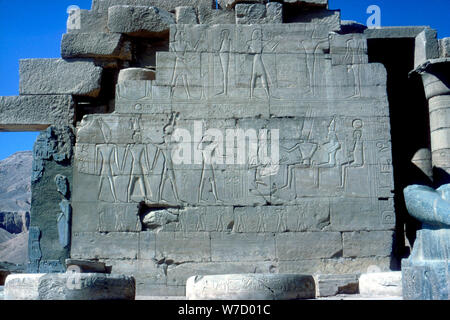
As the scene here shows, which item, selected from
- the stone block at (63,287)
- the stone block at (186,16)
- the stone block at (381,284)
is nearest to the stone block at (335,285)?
the stone block at (381,284)

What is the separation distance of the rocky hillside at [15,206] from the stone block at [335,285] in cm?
1105

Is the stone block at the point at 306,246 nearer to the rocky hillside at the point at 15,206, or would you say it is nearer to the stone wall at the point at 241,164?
the stone wall at the point at 241,164

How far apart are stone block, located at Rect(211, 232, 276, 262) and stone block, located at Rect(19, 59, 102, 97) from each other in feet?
9.77

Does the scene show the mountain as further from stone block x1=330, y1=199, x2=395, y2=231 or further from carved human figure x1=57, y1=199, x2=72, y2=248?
stone block x1=330, y1=199, x2=395, y2=231

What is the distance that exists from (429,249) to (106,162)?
4.46 meters

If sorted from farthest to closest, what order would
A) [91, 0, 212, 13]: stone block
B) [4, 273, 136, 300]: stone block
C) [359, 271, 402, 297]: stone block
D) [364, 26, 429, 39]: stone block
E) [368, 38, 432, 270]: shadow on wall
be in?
[368, 38, 432, 270]: shadow on wall, [364, 26, 429, 39]: stone block, [91, 0, 212, 13]: stone block, [359, 271, 402, 297]: stone block, [4, 273, 136, 300]: stone block

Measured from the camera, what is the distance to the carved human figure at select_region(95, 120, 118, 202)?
8297mm

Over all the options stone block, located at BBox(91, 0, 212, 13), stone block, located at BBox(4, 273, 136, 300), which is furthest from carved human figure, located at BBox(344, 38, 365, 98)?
stone block, located at BBox(4, 273, 136, 300)

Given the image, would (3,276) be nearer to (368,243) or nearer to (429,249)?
(368,243)

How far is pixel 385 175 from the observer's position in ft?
27.3

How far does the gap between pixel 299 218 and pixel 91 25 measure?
438 centimetres

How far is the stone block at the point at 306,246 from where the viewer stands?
26.5 feet

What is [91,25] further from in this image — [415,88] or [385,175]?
[415,88]
